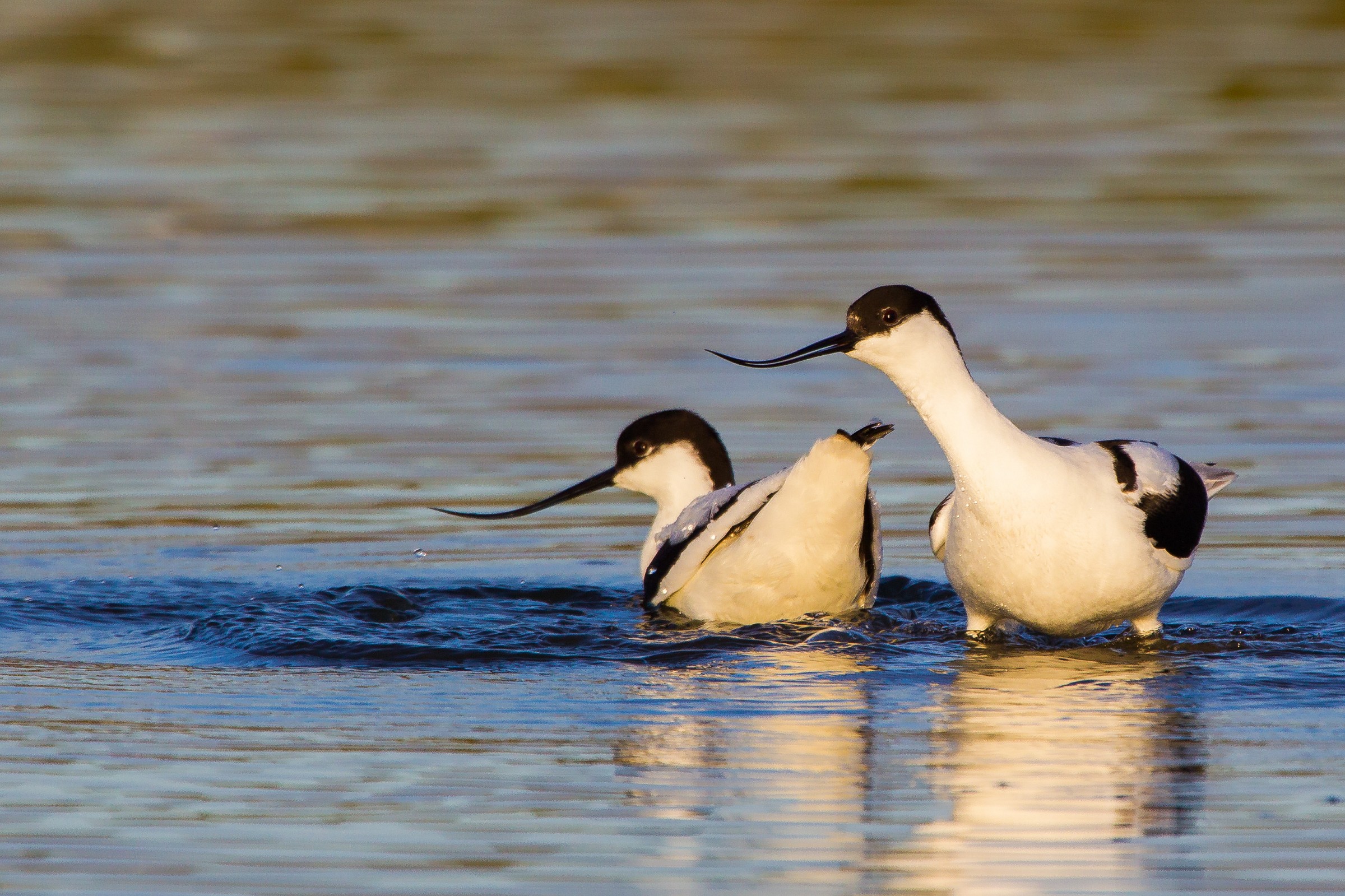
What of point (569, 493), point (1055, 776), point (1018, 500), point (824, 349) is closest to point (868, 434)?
point (824, 349)

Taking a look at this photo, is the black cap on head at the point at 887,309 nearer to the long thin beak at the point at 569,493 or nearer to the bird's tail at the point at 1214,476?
the bird's tail at the point at 1214,476

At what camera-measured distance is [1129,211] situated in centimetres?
1612

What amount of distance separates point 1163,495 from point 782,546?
1251mm

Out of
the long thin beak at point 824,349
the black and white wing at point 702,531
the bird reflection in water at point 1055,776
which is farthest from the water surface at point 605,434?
the long thin beak at point 824,349

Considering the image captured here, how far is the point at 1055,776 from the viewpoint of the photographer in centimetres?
525

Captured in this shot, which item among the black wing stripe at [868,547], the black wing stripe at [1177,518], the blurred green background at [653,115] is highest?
the blurred green background at [653,115]

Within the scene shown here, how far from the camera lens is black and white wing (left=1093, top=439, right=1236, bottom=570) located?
22.0 ft

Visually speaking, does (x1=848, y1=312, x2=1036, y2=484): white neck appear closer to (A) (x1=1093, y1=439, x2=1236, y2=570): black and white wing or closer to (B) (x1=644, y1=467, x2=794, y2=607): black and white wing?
(A) (x1=1093, y1=439, x2=1236, y2=570): black and white wing

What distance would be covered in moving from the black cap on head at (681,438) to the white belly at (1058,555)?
2.09 meters

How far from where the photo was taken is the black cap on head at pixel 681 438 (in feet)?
28.7

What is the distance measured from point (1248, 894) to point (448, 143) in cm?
1559

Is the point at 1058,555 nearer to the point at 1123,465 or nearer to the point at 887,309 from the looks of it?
the point at 1123,465

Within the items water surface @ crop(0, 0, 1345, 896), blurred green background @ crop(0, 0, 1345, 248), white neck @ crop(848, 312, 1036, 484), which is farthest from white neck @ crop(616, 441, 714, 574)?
blurred green background @ crop(0, 0, 1345, 248)

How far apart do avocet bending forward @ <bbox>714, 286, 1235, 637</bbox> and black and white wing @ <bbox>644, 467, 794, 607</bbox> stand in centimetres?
78
